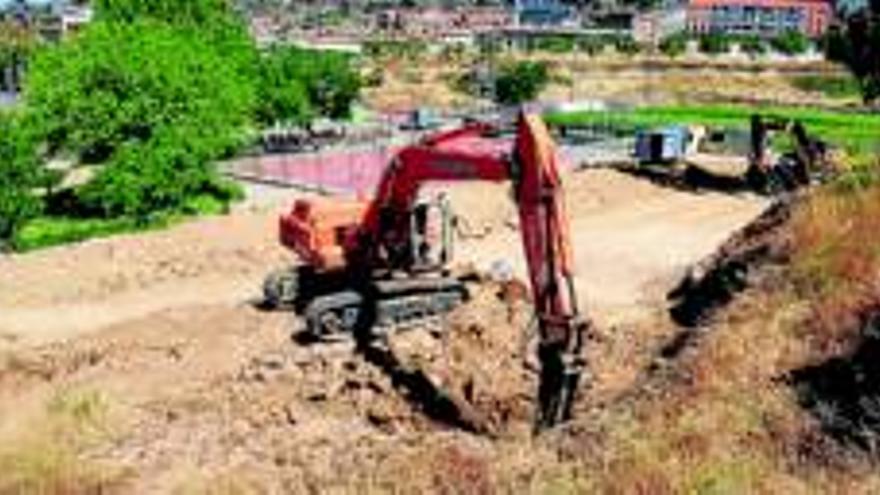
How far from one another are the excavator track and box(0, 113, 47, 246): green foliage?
1981cm

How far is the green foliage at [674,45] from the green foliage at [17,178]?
117 m

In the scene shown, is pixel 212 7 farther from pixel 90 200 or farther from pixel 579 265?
pixel 579 265

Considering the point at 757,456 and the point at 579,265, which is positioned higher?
the point at 757,456

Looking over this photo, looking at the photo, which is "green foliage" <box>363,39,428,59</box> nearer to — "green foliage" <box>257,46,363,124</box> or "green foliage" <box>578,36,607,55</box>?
"green foliage" <box>578,36,607,55</box>

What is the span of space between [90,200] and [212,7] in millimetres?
23580

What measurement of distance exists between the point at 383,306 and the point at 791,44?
146 meters

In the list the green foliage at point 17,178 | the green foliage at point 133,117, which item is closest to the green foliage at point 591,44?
the green foliage at point 133,117

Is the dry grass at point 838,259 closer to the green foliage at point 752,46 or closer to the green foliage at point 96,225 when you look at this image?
the green foliage at point 96,225

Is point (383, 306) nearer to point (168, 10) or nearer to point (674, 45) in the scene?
point (168, 10)

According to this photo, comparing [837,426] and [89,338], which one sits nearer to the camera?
[837,426]

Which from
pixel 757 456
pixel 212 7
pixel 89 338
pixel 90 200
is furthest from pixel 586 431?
pixel 212 7

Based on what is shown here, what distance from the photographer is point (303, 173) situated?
57375 mm

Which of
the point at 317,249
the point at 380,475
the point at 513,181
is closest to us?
the point at 380,475

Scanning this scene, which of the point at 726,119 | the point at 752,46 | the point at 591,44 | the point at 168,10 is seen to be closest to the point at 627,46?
the point at 591,44
